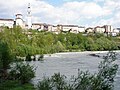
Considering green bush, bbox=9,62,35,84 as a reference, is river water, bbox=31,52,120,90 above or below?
below

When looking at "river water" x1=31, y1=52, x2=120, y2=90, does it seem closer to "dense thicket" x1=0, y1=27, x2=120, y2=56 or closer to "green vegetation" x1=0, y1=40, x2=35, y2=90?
"green vegetation" x1=0, y1=40, x2=35, y2=90

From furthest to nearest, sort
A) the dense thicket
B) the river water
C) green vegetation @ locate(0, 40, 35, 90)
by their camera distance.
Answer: the dense thicket
the river water
green vegetation @ locate(0, 40, 35, 90)

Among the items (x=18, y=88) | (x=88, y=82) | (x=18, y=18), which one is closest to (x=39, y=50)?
(x=18, y=88)

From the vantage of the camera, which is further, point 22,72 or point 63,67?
point 63,67

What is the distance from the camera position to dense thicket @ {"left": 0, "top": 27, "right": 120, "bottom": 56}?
55.8 m

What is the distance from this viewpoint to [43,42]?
75562mm

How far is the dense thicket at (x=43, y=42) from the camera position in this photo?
2199 inches

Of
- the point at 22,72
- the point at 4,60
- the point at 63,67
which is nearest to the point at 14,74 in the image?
the point at 22,72

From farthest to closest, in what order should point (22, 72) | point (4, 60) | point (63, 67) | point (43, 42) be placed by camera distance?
point (43, 42)
point (63, 67)
point (4, 60)
point (22, 72)

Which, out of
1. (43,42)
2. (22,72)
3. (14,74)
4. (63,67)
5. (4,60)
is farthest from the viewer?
(43,42)

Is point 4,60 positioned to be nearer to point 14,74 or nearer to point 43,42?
point 14,74

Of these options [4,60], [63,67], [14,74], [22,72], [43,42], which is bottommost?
[63,67]

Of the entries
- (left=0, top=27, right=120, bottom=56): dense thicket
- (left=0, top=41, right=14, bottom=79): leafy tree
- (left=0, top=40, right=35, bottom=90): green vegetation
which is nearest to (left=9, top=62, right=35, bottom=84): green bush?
(left=0, top=40, right=35, bottom=90): green vegetation

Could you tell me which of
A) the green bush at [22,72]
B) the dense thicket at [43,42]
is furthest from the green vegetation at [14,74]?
the dense thicket at [43,42]
